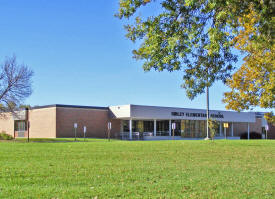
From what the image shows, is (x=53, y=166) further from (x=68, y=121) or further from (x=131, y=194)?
(x=68, y=121)

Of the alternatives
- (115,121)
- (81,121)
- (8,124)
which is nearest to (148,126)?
(115,121)

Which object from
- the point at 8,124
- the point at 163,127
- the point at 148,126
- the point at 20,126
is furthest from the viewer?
the point at 8,124

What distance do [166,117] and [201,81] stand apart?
39215 mm

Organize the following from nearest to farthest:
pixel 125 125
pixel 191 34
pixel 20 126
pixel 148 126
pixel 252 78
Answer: pixel 191 34, pixel 252 78, pixel 125 125, pixel 20 126, pixel 148 126

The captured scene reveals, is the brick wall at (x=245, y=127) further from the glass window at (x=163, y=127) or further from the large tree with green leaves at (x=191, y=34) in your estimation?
the large tree with green leaves at (x=191, y=34)

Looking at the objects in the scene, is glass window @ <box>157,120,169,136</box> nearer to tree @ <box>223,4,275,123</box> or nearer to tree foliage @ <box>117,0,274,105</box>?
tree @ <box>223,4,275,123</box>

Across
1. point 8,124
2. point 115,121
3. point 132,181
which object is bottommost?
point 132,181

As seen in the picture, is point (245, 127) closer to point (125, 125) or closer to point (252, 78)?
point (125, 125)

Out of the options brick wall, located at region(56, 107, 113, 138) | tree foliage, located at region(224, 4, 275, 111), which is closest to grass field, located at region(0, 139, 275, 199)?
tree foliage, located at region(224, 4, 275, 111)

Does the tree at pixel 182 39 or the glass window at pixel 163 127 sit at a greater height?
the tree at pixel 182 39

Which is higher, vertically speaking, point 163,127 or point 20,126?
point 20,126

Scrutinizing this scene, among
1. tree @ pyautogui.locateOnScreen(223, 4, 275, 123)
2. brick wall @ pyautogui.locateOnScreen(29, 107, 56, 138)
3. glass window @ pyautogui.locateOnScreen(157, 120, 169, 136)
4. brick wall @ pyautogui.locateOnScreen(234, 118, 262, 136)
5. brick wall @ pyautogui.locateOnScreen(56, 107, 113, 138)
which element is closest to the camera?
tree @ pyautogui.locateOnScreen(223, 4, 275, 123)

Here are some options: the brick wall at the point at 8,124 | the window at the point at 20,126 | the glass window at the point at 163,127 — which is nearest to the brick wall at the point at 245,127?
the glass window at the point at 163,127

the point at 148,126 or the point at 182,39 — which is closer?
the point at 182,39
